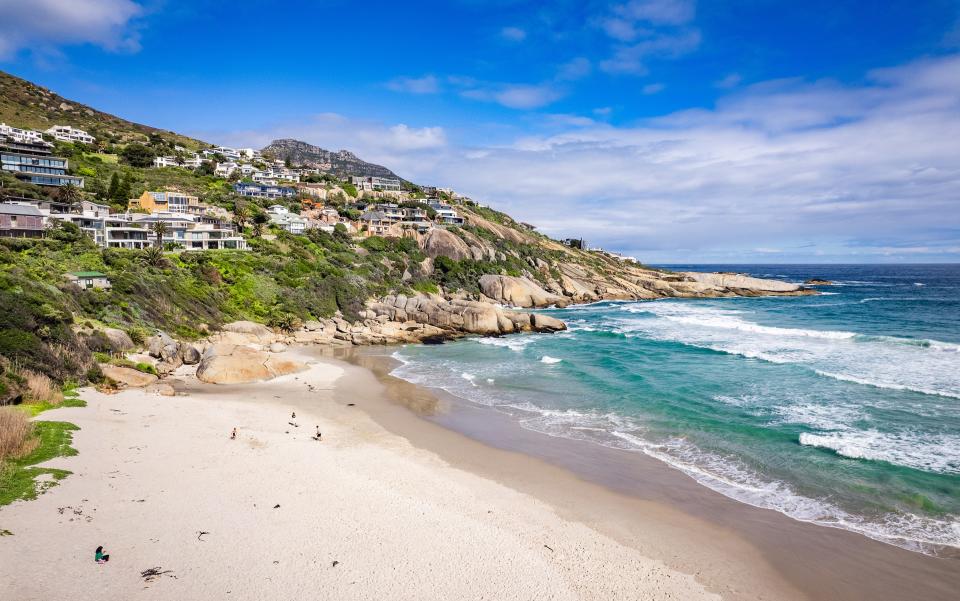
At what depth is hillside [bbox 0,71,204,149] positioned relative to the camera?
94562 millimetres

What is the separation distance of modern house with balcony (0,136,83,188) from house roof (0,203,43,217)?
70.2 ft

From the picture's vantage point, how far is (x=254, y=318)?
41000 millimetres

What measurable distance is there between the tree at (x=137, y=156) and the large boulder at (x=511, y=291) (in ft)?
210

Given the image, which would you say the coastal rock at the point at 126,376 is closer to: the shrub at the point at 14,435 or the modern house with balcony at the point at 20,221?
the shrub at the point at 14,435

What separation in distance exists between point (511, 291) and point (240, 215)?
38830 millimetres

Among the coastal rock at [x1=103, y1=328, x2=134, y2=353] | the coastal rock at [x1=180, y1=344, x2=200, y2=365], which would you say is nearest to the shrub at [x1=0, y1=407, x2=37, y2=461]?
the coastal rock at [x1=103, y1=328, x2=134, y2=353]

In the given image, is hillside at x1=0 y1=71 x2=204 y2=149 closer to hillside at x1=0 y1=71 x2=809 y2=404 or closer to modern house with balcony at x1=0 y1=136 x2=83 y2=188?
hillside at x1=0 y1=71 x2=809 y2=404

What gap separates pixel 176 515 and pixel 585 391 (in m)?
20.7

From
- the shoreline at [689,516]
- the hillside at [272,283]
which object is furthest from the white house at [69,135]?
the shoreline at [689,516]

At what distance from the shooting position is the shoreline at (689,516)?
35.8 ft

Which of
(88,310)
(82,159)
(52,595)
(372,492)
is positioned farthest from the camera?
(82,159)

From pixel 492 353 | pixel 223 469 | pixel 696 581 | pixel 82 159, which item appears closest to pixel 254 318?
pixel 492 353

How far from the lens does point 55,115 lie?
104 m

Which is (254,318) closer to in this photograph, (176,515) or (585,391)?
(585,391)
